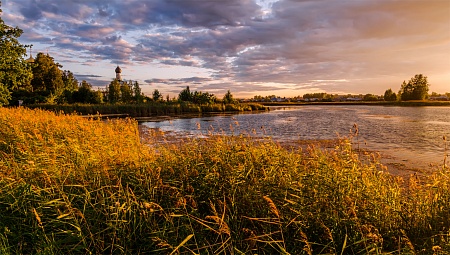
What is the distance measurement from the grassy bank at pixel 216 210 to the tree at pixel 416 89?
132641 mm

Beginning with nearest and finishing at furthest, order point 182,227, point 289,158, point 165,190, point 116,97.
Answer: point 182,227 → point 165,190 → point 289,158 → point 116,97

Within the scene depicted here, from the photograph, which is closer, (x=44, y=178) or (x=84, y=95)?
(x=44, y=178)

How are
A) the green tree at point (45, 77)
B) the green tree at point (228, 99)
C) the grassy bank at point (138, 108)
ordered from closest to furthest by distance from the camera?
the grassy bank at point (138, 108) < the green tree at point (45, 77) < the green tree at point (228, 99)

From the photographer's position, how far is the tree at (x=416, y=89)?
11119 centimetres

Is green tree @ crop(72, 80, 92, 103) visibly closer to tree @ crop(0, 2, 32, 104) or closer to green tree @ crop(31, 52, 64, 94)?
green tree @ crop(31, 52, 64, 94)

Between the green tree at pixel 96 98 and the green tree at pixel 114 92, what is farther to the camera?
the green tree at pixel 114 92

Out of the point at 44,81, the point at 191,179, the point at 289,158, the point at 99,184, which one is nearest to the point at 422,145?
the point at 289,158

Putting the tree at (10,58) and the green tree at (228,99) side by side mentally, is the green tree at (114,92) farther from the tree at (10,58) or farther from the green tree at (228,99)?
the tree at (10,58)

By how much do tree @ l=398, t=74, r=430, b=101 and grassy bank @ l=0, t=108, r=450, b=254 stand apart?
13264cm

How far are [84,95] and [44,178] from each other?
60.8 metres

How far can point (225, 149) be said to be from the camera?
606 centimetres

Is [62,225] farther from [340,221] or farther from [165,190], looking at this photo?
[340,221]

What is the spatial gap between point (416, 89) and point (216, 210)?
137859 mm

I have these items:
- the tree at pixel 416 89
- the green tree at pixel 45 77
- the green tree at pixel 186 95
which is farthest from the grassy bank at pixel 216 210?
the tree at pixel 416 89
